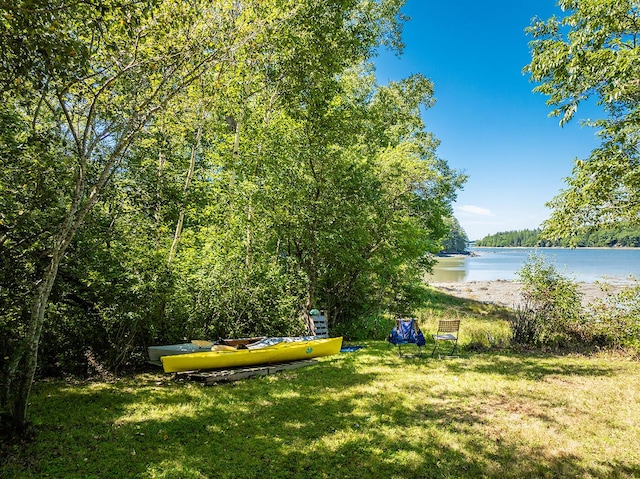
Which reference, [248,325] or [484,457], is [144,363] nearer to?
[248,325]

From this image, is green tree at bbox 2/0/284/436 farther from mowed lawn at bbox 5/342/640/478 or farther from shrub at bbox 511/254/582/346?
shrub at bbox 511/254/582/346

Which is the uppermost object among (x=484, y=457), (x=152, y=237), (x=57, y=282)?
(x=152, y=237)

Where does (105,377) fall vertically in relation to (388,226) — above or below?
below

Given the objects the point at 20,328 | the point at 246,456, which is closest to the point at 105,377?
the point at 20,328

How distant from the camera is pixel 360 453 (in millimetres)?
4348

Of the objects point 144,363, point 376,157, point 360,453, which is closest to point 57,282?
point 144,363

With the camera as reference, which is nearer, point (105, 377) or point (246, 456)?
point (246, 456)

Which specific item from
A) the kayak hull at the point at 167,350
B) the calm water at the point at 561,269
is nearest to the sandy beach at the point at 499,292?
the calm water at the point at 561,269

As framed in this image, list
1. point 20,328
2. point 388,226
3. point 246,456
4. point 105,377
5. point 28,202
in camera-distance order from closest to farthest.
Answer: point 246,456
point 28,202
point 20,328
point 105,377
point 388,226

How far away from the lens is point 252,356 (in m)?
7.76

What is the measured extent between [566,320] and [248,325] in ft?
31.6

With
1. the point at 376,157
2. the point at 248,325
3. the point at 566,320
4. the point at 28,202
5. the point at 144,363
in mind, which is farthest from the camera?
the point at 376,157

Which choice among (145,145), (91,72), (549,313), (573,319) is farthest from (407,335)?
(91,72)

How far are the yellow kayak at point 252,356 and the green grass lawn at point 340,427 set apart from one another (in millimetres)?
410
